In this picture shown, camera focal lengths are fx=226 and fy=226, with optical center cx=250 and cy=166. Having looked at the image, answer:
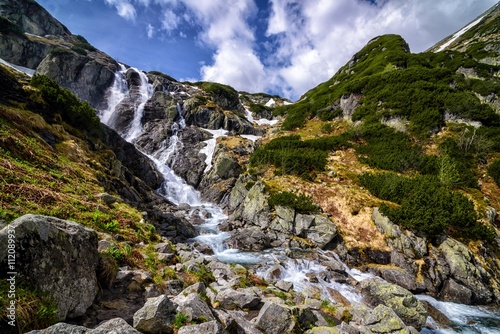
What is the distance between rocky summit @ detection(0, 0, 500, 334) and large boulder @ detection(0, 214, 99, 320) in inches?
1.2

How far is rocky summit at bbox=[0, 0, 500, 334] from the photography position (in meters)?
5.41

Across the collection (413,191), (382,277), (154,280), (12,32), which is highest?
(12,32)

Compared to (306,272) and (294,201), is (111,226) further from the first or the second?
(294,201)

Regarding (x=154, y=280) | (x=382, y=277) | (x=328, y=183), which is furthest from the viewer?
(x=328, y=183)

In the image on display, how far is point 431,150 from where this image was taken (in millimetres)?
34625

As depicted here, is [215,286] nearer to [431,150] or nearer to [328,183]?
[328,183]

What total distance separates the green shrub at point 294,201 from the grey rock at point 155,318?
2013cm

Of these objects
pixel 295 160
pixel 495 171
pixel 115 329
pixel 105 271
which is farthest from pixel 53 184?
pixel 495 171

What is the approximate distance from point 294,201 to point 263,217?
3.94 metres

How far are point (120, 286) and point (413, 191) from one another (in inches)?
1068

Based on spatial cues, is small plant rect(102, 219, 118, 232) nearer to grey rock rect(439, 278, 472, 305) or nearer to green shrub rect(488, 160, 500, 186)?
grey rock rect(439, 278, 472, 305)

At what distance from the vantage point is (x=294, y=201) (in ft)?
80.5

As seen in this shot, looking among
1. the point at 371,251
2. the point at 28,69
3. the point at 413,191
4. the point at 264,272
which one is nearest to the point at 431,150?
the point at 413,191

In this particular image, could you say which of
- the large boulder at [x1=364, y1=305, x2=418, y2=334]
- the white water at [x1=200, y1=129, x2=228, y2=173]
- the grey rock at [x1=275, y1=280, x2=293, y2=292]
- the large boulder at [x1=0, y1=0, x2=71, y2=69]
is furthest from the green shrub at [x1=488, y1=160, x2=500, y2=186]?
the large boulder at [x1=0, y1=0, x2=71, y2=69]
